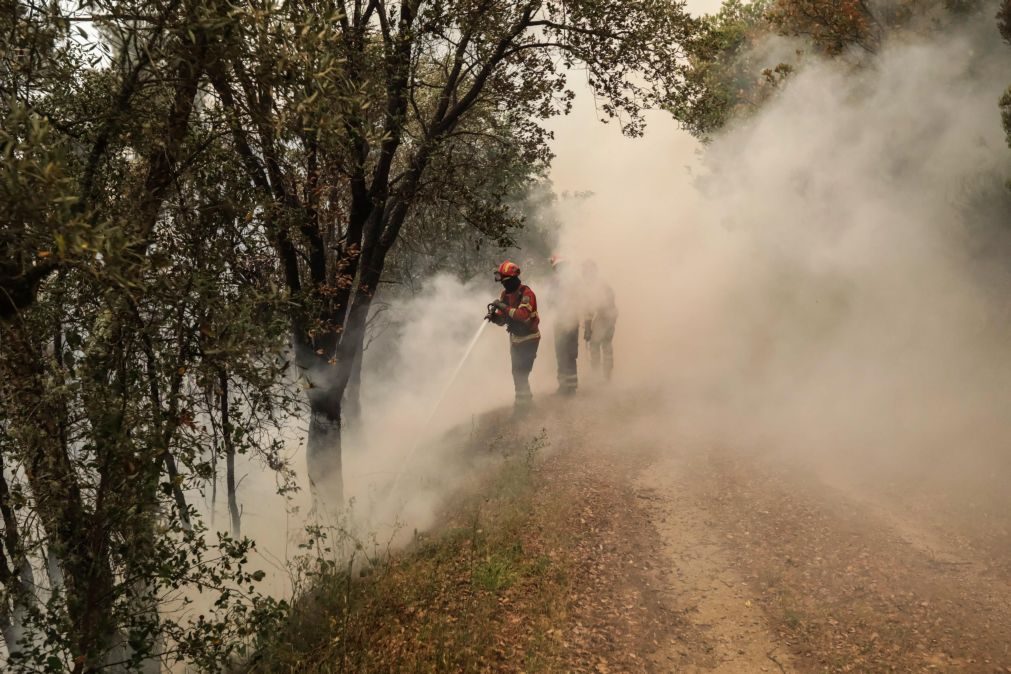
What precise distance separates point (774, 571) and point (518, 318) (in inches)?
234

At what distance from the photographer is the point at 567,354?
43.3ft

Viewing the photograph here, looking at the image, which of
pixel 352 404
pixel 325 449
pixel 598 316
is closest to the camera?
pixel 325 449

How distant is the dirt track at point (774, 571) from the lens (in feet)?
17.3

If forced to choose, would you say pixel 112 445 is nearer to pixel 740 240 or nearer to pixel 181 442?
pixel 181 442

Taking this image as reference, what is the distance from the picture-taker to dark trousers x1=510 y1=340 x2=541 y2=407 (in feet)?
38.4

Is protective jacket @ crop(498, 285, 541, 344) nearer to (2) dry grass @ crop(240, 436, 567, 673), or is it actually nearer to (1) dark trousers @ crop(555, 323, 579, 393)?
(1) dark trousers @ crop(555, 323, 579, 393)

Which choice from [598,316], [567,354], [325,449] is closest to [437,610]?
[325,449]

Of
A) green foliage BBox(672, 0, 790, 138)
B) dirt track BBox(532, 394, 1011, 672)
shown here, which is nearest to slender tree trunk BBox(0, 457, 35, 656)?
dirt track BBox(532, 394, 1011, 672)

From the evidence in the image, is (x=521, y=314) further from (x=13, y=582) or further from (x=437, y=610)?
(x=13, y=582)

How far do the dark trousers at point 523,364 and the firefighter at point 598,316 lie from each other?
2.72m

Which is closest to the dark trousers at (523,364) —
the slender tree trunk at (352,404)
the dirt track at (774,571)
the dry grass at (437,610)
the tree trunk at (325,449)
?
the dirt track at (774,571)

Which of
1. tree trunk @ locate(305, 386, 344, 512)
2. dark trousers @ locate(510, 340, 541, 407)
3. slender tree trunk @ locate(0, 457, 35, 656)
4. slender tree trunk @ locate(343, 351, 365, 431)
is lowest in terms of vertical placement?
slender tree trunk @ locate(0, 457, 35, 656)

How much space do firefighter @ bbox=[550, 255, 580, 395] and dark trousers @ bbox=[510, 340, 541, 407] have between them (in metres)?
1.40

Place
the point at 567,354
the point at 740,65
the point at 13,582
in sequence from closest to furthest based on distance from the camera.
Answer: the point at 13,582 < the point at 567,354 < the point at 740,65
